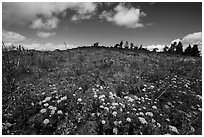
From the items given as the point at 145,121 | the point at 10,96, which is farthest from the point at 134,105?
the point at 10,96

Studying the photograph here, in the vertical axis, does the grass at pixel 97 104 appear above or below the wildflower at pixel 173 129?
above

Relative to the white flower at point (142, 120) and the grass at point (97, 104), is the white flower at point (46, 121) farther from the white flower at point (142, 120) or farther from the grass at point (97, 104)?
the white flower at point (142, 120)

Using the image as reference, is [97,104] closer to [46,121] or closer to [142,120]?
[142,120]

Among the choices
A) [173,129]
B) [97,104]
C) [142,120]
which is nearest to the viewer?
[173,129]

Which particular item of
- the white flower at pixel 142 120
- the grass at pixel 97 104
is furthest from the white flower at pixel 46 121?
the white flower at pixel 142 120

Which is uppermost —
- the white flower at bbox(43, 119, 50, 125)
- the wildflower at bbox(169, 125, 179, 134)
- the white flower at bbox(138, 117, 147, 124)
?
the white flower at bbox(43, 119, 50, 125)

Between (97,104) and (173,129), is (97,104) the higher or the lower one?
the higher one

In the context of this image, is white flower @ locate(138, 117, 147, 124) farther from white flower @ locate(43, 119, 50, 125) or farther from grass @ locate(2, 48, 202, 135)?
white flower @ locate(43, 119, 50, 125)

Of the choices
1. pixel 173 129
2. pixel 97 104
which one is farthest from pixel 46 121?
pixel 173 129

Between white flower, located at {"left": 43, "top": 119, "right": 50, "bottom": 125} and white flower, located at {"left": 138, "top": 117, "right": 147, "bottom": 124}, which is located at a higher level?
white flower, located at {"left": 43, "top": 119, "right": 50, "bottom": 125}

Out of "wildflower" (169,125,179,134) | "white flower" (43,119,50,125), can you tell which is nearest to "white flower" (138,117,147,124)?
"wildflower" (169,125,179,134)

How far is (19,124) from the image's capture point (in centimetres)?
437

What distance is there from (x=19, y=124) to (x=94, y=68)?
19.4 feet

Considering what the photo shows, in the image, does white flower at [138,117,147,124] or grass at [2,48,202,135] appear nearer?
grass at [2,48,202,135]
